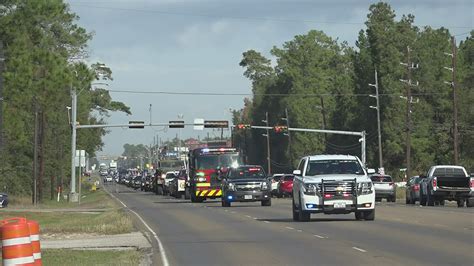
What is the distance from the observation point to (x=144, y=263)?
1900 cm

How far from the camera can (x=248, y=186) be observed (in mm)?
46594

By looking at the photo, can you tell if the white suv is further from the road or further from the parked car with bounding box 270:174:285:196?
the parked car with bounding box 270:174:285:196

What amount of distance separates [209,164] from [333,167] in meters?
24.7

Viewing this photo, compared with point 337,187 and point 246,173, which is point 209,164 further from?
point 337,187

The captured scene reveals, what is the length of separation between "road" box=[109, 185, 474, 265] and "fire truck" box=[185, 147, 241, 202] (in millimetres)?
18886

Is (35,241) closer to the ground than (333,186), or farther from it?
closer to the ground

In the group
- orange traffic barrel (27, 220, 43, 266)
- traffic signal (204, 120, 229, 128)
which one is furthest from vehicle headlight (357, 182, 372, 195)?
traffic signal (204, 120, 229, 128)

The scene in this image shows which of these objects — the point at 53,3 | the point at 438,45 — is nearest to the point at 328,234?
the point at 53,3

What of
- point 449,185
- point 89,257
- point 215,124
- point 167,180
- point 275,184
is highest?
point 215,124

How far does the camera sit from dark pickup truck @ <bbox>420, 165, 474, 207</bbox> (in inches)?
1794

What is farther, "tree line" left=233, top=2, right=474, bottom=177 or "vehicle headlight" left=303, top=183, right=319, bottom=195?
"tree line" left=233, top=2, right=474, bottom=177

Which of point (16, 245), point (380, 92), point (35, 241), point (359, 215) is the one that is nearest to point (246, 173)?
point (359, 215)

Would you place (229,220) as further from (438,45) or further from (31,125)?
(438,45)

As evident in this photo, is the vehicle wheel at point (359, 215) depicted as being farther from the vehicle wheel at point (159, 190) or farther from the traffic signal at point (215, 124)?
the vehicle wheel at point (159, 190)
